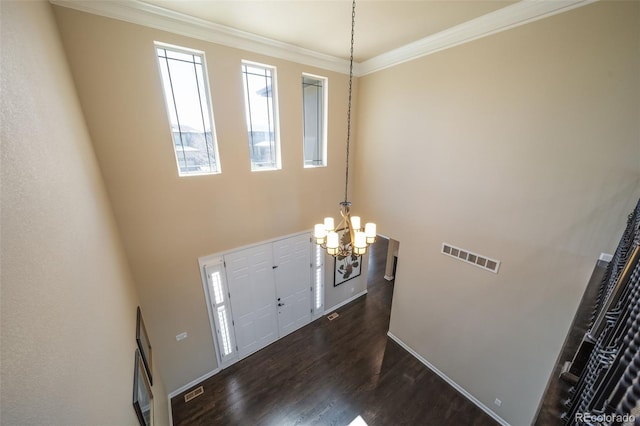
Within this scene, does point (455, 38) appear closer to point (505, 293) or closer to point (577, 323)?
point (505, 293)

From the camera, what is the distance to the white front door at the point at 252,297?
14.1 feet

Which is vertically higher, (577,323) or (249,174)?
(249,174)

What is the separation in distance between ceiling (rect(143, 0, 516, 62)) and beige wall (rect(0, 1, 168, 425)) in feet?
5.44

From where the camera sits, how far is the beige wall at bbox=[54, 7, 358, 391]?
8.91 ft

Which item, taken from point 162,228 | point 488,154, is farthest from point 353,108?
point 162,228

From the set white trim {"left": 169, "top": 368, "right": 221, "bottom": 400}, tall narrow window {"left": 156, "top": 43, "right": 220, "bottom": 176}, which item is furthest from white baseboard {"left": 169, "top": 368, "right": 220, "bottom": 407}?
tall narrow window {"left": 156, "top": 43, "right": 220, "bottom": 176}

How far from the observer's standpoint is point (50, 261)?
48.0 inches

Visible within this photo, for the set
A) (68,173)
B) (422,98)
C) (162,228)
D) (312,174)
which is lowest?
(162,228)

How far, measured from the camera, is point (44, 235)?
1.22 metres

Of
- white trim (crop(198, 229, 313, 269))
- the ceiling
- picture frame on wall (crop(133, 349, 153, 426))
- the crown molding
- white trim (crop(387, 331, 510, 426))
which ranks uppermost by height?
the ceiling

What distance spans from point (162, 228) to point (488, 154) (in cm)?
498

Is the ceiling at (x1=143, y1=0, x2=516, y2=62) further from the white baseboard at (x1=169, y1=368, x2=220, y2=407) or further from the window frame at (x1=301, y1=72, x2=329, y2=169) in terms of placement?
the white baseboard at (x1=169, y1=368, x2=220, y2=407)

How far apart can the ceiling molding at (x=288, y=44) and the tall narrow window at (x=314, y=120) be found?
36 centimetres

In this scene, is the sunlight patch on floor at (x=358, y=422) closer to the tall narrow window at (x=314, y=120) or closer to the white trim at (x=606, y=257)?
the white trim at (x=606, y=257)
